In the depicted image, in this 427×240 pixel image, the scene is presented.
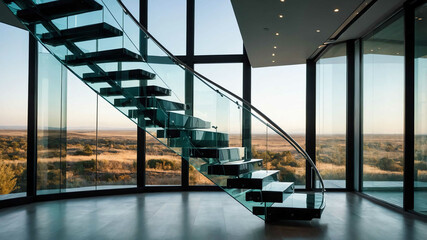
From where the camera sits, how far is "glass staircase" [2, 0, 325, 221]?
16.9 ft

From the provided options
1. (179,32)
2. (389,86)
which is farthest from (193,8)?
(389,86)

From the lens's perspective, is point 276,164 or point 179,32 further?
point 179,32

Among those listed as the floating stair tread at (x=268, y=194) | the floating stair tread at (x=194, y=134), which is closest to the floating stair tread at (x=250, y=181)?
the floating stair tread at (x=268, y=194)

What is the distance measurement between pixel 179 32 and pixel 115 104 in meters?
3.95

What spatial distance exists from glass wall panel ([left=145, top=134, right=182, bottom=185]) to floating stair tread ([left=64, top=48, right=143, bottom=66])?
12.3 ft

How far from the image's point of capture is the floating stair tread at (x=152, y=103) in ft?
18.3

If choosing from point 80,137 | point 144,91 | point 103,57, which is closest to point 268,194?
point 144,91

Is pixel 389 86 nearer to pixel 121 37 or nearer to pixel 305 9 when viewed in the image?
pixel 305 9

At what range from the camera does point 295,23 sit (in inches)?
243

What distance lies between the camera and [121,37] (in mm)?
5305

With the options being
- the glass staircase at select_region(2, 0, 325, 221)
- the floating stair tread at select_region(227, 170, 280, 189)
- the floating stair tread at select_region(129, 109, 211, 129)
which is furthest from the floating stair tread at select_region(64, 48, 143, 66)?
the floating stair tread at select_region(227, 170, 280, 189)

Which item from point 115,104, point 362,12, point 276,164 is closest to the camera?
point 115,104

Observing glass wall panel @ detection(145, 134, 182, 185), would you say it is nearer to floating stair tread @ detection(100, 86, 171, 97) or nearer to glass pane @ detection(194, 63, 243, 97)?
glass pane @ detection(194, 63, 243, 97)

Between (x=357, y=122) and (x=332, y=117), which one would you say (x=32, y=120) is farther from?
(x=357, y=122)
